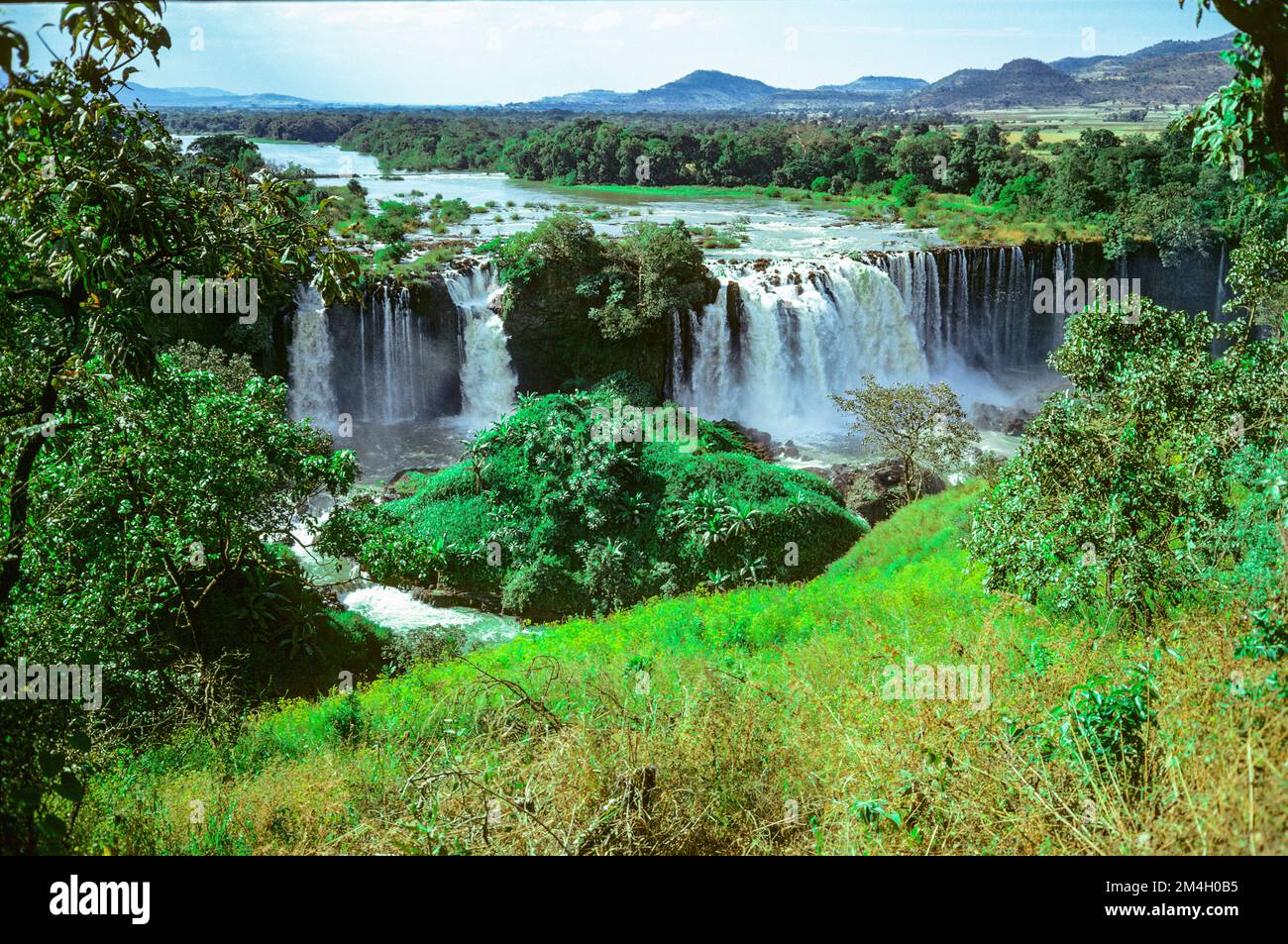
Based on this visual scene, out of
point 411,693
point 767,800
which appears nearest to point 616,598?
point 411,693

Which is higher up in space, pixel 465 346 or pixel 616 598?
pixel 465 346

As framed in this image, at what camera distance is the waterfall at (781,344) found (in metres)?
28.7

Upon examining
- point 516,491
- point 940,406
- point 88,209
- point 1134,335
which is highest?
point 88,209

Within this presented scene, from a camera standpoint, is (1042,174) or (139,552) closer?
(139,552)

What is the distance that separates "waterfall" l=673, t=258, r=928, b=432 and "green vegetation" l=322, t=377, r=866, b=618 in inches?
304

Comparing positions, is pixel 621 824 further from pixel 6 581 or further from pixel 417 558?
pixel 417 558

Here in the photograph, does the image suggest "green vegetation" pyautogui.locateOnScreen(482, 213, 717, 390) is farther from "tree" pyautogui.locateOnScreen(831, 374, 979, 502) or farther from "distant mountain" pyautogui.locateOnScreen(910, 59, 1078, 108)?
"distant mountain" pyautogui.locateOnScreen(910, 59, 1078, 108)

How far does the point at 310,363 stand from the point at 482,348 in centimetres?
485

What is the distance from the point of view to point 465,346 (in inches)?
1093

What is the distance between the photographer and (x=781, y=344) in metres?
28.9

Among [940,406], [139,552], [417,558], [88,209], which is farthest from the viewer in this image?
[940,406]

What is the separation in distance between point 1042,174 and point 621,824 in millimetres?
46578

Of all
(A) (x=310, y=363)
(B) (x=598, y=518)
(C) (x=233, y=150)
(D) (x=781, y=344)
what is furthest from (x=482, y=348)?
(C) (x=233, y=150)

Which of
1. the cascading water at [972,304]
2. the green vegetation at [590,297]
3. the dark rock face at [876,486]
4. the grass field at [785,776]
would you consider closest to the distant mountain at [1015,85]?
the cascading water at [972,304]
